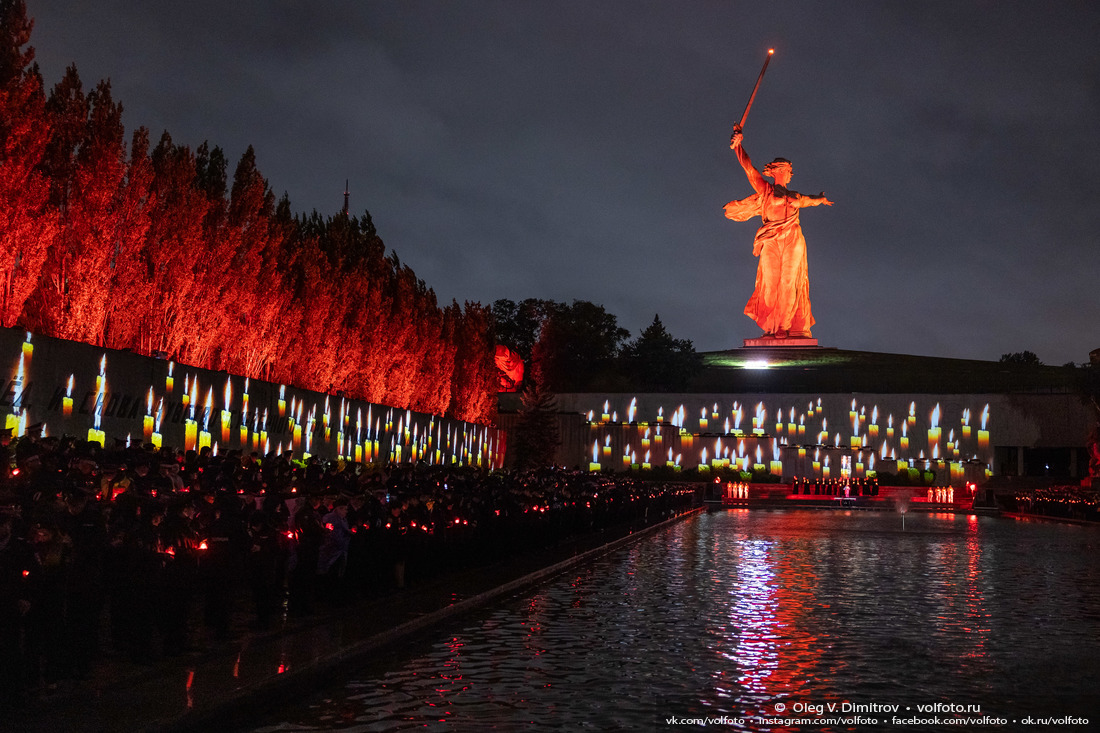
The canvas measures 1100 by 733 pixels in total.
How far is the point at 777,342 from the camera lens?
8994 cm

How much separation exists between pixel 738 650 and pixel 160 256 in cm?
2185

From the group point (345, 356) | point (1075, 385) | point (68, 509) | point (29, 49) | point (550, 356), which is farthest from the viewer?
point (550, 356)

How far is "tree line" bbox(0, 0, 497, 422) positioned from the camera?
23.7 metres

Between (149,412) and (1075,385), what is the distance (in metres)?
54.2

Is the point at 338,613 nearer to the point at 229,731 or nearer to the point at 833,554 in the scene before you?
the point at 229,731

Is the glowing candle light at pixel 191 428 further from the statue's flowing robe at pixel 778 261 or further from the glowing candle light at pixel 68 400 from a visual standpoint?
the statue's flowing robe at pixel 778 261

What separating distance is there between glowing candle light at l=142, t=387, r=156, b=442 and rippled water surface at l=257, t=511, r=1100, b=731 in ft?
35.3

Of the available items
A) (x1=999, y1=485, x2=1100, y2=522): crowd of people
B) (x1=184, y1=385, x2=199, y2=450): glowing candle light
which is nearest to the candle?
(x1=184, y1=385, x2=199, y2=450): glowing candle light

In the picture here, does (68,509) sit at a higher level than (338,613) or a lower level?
higher

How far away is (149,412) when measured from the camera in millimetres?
25828

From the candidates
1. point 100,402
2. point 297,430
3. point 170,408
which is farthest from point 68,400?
point 297,430

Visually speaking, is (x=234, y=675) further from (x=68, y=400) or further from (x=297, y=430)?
(x=297, y=430)

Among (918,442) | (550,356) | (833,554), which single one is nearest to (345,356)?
(833,554)

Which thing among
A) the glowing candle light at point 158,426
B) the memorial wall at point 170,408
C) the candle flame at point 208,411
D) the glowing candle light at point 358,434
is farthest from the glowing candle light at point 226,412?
the glowing candle light at point 358,434
